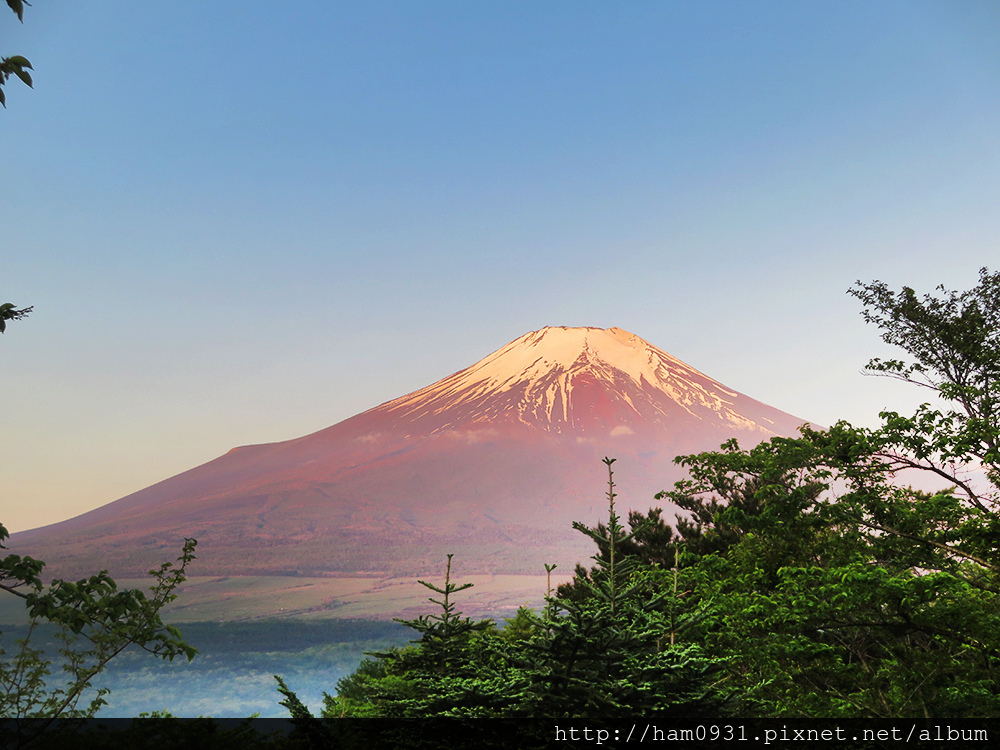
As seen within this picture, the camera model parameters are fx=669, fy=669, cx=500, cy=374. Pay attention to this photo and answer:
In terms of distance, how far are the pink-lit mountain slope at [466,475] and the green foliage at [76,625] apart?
12983 centimetres

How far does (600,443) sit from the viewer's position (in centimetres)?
15550

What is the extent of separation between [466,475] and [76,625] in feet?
530

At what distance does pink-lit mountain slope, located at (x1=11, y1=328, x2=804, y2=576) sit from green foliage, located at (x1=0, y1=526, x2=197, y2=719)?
12983cm

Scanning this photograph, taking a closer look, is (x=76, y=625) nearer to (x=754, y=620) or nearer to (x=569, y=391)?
(x=754, y=620)

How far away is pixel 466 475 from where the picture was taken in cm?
16350

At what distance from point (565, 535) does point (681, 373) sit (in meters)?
51.5

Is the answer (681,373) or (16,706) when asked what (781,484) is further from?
(681,373)

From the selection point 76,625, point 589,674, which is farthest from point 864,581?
point 76,625

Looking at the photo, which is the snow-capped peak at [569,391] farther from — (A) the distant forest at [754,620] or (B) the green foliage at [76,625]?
(B) the green foliage at [76,625]

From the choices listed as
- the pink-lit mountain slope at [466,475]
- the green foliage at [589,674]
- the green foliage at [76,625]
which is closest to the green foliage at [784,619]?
the green foliage at [589,674]

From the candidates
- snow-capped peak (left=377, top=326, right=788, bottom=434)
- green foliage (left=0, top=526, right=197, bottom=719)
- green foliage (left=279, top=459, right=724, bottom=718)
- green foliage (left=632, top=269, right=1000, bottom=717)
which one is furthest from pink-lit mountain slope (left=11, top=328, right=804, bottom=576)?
green foliage (left=0, top=526, right=197, bottom=719)

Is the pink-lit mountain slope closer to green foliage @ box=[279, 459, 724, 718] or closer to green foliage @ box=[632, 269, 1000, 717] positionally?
green foliage @ box=[632, 269, 1000, 717]

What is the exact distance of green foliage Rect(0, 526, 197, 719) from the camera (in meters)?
3.71

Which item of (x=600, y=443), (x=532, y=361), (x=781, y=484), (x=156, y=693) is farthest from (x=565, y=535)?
(x=781, y=484)
